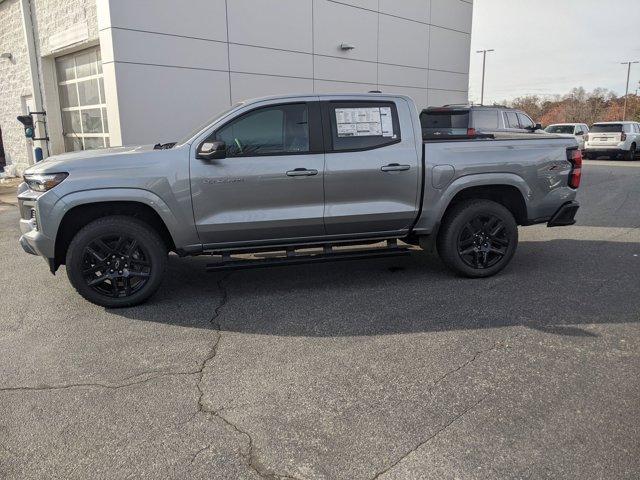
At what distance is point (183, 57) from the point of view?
11672mm

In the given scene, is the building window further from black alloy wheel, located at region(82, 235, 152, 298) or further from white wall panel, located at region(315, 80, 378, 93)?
black alloy wheel, located at region(82, 235, 152, 298)

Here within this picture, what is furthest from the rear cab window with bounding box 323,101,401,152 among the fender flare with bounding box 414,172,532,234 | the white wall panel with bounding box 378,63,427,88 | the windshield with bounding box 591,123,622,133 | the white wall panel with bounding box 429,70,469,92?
the windshield with bounding box 591,123,622,133

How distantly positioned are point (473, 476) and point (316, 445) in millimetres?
825

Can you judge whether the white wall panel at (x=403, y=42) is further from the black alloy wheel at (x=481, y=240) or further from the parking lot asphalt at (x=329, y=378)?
the parking lot asphalt at (x=329, y=378)

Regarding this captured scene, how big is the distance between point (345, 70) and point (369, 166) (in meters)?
10.8

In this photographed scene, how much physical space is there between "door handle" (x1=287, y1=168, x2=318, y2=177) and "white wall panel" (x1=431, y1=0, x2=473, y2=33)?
1484 centimetres

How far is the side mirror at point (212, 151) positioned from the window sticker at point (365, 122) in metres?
1.23

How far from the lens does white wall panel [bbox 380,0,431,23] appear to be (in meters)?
16.2

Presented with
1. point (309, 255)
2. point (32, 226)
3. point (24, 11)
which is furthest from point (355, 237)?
point (24, 11)

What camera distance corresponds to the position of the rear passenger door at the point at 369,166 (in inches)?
207

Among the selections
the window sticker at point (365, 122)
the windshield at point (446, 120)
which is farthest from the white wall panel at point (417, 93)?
the window sticker at point (365, 122)

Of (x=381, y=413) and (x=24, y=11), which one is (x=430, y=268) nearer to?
(x=381, y=413)

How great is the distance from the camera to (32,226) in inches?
191

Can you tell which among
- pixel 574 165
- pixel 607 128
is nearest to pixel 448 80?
pixel 607 128
